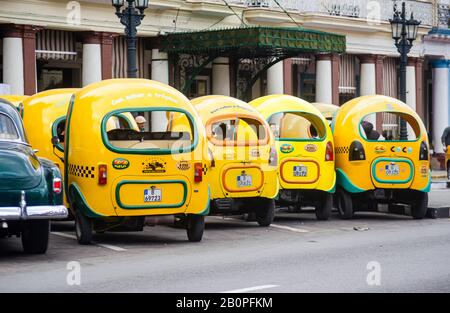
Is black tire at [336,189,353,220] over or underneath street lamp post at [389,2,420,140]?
underneath

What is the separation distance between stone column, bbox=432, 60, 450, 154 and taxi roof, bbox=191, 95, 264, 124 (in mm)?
23800

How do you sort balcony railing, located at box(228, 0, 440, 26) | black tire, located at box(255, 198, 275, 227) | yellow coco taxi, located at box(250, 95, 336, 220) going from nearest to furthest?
black tire, located at box(255, 198, 275, 227) < yellow coco taxi, located at box(250, 95, 336, 220) < balcony railing, located at box(228, 0, 440, 26)

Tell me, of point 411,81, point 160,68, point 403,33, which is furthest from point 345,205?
point 411,81

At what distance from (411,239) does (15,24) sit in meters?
13.3

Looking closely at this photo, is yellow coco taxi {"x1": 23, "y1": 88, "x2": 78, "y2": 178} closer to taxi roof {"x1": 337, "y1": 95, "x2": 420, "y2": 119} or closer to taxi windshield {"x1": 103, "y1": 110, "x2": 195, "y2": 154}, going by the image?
taxi windshield {"x1": 103, "y1": 110, "x2": 195, "y2": 154}

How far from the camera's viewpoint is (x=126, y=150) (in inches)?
562

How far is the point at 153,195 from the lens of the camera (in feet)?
47.2

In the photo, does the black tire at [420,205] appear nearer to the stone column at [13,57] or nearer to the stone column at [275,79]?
the stone column at [13,57]

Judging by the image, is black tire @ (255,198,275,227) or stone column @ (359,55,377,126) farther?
stone column @ (359,55,377,126)

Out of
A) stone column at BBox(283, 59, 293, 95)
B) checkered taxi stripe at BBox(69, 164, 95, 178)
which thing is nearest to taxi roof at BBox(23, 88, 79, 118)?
checkered taxi stripe at BBox(69, 164, 95, 178)

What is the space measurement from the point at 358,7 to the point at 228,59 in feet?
19.4

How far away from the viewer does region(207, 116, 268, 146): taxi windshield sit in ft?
55.3

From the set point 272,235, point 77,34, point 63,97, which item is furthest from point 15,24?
point 272,235
